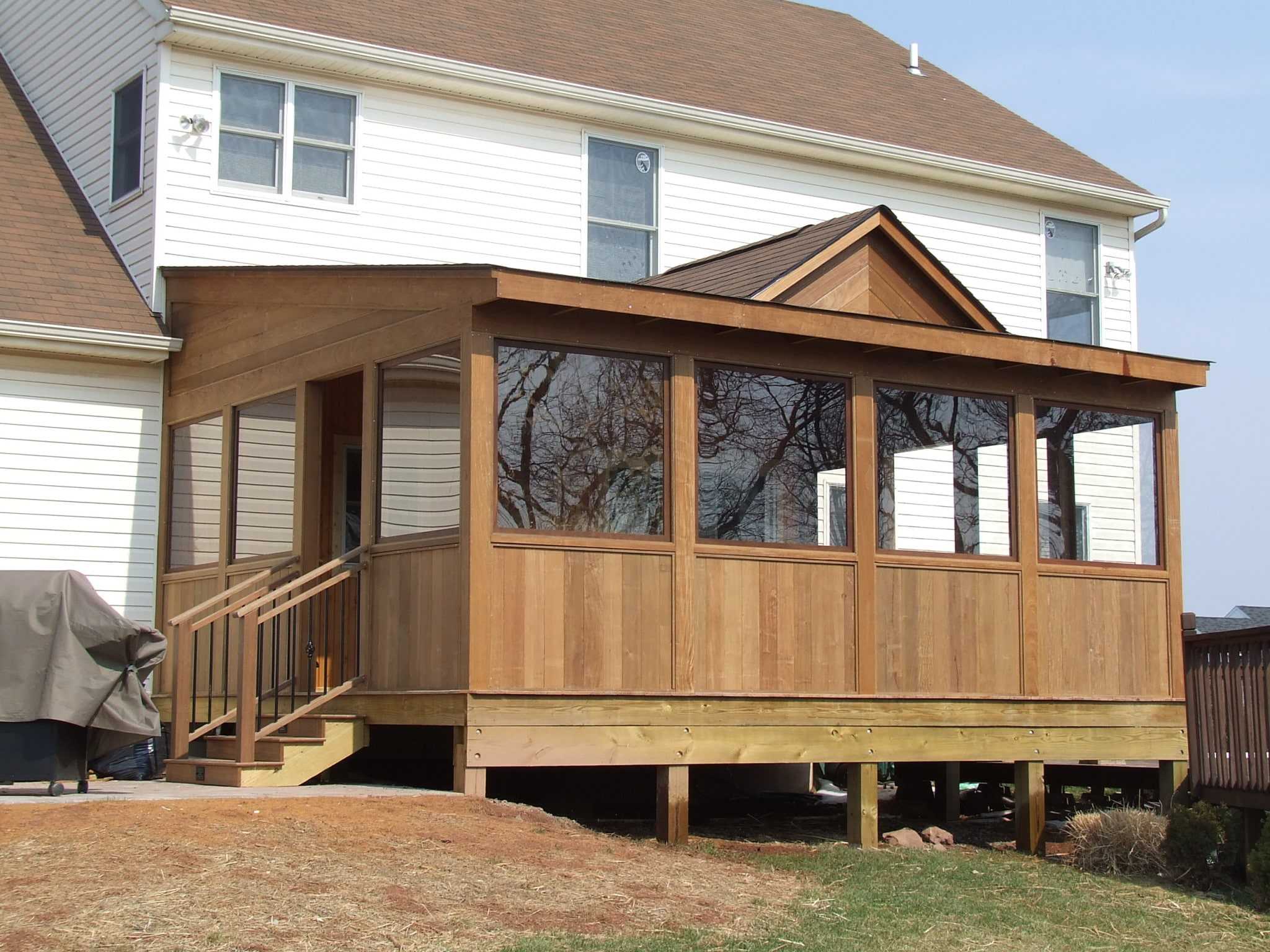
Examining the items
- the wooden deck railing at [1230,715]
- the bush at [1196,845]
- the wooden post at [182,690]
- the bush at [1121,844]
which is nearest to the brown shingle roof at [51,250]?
the wooden post at [182,690]

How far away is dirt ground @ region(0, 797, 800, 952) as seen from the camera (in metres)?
7.20

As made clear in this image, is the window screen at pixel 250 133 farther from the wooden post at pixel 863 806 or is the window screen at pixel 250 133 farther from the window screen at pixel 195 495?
the wooden post at pixel 863 806

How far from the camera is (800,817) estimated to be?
566 inches

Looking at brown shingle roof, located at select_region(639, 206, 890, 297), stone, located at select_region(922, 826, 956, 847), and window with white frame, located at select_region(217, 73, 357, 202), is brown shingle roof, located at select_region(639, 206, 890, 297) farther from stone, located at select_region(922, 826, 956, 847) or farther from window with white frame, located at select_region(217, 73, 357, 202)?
stone, located at select_region(922, 826, 956, 847)

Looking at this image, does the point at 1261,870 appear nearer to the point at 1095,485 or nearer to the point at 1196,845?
the point at 1196,845

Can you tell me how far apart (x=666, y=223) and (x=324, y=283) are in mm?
6213

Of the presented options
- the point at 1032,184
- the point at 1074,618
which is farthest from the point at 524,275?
the point at 1032,184

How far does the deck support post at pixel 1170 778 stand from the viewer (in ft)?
44.2

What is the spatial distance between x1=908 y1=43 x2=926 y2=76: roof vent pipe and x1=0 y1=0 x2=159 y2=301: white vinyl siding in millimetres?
11363

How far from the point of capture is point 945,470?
13.3 meters

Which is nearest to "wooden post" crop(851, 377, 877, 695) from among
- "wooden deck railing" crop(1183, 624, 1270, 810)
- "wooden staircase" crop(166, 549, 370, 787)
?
"wooden deck railing" crop(1183, 624, 1270, 810)

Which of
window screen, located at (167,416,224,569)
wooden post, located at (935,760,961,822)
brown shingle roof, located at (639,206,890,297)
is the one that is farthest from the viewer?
wooden post, located at (935,760,961,822)

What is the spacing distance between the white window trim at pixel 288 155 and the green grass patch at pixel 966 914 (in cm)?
818

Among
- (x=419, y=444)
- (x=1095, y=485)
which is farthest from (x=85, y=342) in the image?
(x=1095, y=485)
